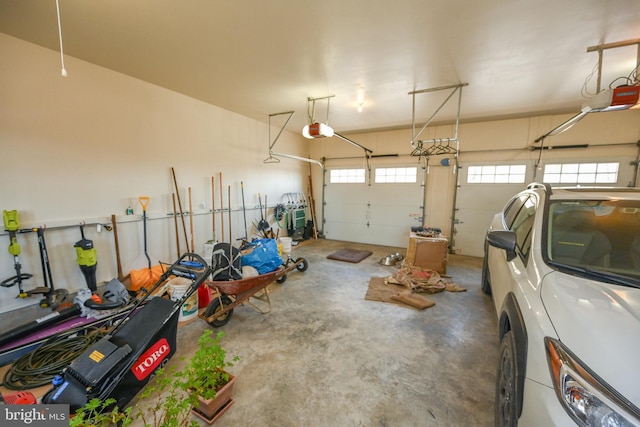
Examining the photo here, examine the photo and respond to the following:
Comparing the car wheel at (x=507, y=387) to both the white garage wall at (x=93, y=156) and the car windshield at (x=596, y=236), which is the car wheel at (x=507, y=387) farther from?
the white garage wall at (x=93, y=156)

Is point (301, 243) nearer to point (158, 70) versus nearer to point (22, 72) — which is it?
point (158, 70)

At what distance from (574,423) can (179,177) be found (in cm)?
474

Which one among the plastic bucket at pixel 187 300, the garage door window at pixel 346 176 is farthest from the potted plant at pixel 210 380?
the garage door window at pixel 346 176

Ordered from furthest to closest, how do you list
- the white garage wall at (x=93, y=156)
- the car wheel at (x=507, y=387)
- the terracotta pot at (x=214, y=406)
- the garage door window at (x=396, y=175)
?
the garage door window at (x=396, y=175)
the white garage wall at (x=93, y=156)
the terracotta pot at (x=214, y=406)
the car wheel at (x=507, y=387)

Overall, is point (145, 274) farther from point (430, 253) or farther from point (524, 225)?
point (430, 253)

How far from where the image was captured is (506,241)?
185cm

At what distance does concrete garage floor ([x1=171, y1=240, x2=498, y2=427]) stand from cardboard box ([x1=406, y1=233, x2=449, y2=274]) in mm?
843

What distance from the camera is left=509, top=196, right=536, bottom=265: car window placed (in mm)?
1830

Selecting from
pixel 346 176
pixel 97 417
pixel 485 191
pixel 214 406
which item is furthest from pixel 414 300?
pixel 346 176

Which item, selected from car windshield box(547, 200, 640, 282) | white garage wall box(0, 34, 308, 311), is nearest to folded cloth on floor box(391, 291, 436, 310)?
car windshield box(547, 200, 640, 282)

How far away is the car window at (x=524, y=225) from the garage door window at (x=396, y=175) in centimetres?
376

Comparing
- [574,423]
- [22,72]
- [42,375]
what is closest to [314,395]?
[574,423]

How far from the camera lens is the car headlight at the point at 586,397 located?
0.79 metres

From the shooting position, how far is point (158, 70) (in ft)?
10.3
